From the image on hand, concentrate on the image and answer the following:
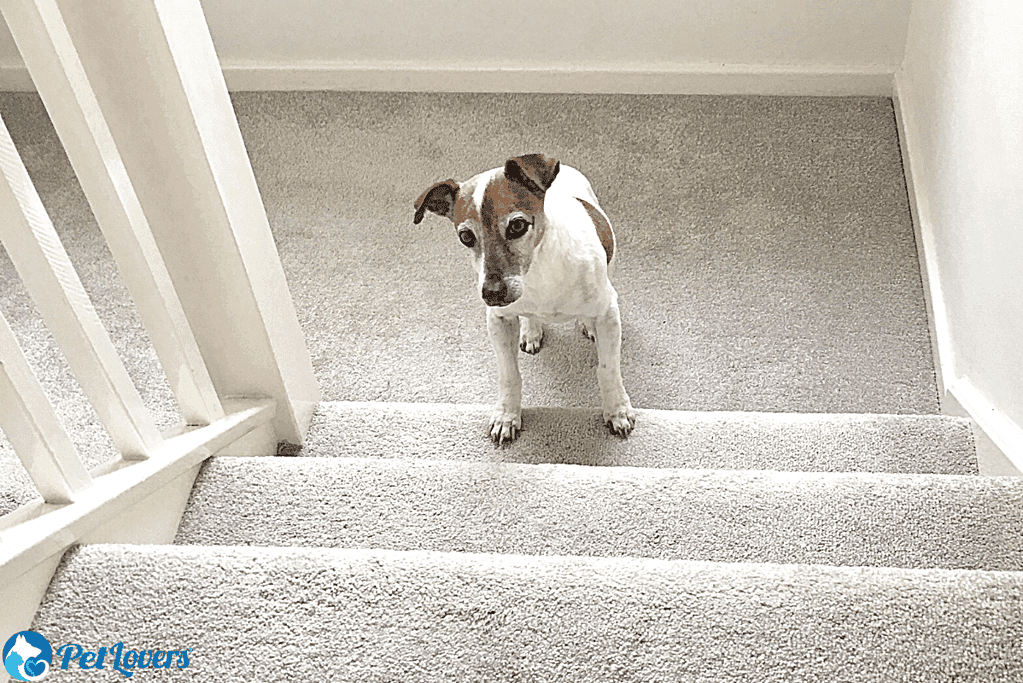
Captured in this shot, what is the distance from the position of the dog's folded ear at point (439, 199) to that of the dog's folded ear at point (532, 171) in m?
0.11

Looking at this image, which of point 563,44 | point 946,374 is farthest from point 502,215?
point 563,44

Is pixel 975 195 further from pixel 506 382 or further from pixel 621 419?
pixel 506 382

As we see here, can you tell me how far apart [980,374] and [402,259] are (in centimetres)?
150

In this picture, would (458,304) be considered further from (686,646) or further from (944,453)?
(686,646)

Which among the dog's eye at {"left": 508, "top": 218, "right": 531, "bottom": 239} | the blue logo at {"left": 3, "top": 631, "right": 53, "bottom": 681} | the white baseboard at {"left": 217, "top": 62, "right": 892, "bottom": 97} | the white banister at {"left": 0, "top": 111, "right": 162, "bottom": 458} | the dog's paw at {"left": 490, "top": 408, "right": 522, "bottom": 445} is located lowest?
the dog's paw at {"left": 490, "top": 408, "right": 522, "bottom": 445}

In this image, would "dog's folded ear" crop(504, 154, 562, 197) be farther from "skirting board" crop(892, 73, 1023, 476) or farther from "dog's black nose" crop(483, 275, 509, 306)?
"skirting board" crop(892, 73, 1023, 476)

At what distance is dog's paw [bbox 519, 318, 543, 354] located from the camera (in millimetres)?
2312

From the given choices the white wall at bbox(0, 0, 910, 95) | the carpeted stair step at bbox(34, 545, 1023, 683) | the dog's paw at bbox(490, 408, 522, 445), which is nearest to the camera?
the carpeted stair step at bbox(34, 545, 1023, 683)

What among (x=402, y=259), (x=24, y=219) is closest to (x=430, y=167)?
(x=402, y=259)

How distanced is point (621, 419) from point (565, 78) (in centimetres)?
154

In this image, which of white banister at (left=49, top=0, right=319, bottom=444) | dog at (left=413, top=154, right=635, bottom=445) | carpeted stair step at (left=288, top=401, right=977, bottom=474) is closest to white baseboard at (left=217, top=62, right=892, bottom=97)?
dog at (left=413, top=154, right=635, bottom=445)

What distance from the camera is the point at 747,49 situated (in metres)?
2.92

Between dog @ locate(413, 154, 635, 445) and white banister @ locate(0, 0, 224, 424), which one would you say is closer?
white banister @ locate(0, 0, 224, 424)

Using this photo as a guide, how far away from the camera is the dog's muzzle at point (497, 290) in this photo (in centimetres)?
162
